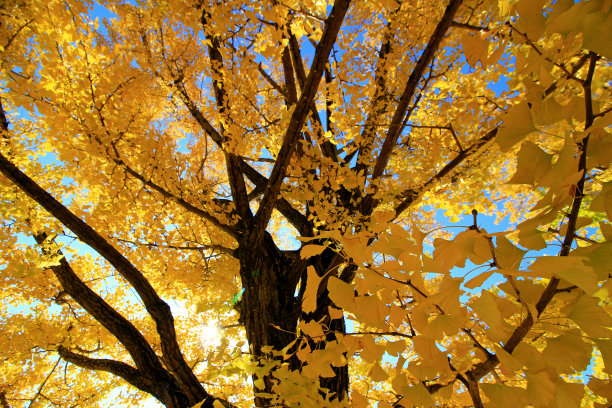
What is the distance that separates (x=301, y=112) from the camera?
2.43m

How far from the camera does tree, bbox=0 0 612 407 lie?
58cm

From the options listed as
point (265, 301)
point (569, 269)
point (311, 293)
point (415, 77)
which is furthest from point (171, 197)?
point (569, 269)

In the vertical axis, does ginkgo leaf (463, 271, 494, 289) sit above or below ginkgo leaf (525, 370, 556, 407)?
above

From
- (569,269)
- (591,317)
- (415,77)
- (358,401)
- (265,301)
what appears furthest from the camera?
(265,301)

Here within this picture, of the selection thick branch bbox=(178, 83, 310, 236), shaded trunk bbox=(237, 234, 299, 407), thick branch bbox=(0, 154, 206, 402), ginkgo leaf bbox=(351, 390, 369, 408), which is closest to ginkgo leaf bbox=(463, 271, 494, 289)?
ginkgo leaf bbox=(351, 390, 369, 408)

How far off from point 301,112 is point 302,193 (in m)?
1.24

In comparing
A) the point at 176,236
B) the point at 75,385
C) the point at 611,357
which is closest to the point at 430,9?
the point at 611,357

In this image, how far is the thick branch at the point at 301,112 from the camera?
1936 mm

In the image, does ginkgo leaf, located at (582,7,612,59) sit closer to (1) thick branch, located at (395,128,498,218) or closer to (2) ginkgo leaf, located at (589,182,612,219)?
(2) ginkgo leaf, located at (589,182,612,219)

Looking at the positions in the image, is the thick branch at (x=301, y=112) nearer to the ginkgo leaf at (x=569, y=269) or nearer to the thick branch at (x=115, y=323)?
the thick branch at (x=115, y=323)

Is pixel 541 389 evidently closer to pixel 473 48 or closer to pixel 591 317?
pixel 591 317

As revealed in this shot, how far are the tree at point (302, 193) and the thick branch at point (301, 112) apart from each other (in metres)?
0.02

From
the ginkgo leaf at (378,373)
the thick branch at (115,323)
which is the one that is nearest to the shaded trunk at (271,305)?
the thick branch at (115,323)

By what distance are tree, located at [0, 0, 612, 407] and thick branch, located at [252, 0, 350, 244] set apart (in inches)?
0.6
